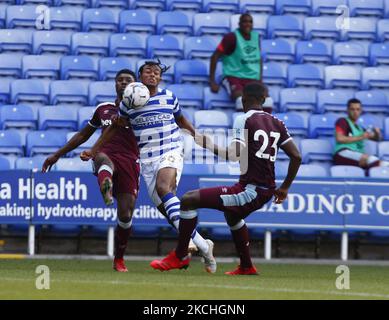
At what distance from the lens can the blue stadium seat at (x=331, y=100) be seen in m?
17.8

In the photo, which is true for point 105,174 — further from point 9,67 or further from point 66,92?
point 9,67

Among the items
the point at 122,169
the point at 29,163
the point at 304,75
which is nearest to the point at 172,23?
the point at 304,75

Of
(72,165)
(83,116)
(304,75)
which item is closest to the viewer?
(72,165)

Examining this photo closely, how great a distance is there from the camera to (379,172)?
1603 centimetres

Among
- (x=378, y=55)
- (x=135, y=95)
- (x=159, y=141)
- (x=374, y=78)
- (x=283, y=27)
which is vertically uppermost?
(x=283, y=27)

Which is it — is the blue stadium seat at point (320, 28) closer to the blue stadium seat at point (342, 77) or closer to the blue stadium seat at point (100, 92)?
the blue stadium seat at point (342, 77)

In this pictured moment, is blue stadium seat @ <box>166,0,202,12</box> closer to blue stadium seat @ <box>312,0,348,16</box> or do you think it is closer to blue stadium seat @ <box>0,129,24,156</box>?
blue stadium seat @ <box>312,0,348,16</box>

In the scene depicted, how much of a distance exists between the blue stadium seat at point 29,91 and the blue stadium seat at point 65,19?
4.74ft

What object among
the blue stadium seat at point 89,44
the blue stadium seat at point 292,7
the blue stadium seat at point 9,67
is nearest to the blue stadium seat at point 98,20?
the blue stadium seat at point 89,44

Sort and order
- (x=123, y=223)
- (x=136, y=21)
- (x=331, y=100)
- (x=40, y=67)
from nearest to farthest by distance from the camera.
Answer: (x=123, y=223)
(x=40, y=67)
(x=331, y=100)
(x=136, y=21)

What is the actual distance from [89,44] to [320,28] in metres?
3.74

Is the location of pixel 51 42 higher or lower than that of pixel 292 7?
lower

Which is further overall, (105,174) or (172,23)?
(172,23)

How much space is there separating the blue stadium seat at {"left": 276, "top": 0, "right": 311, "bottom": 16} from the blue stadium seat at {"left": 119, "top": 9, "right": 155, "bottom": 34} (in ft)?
7.07
